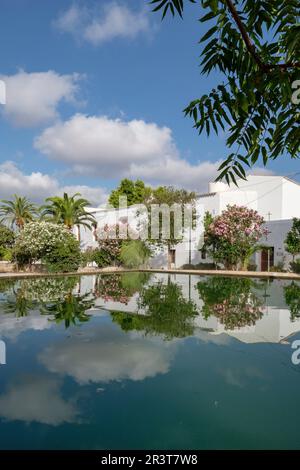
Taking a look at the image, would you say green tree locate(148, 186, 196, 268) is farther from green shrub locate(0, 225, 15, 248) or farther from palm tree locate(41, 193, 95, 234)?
green shrub locate(0, 225, 15, 248)

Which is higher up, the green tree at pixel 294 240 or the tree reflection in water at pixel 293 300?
the green tree at pixel 294 240

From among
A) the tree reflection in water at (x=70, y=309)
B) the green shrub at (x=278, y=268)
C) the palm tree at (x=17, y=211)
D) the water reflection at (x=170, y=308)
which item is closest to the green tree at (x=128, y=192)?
the palm tree at (x=17, y=211)

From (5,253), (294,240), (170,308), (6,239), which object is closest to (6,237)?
(6,239)

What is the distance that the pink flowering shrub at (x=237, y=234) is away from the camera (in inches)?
1016

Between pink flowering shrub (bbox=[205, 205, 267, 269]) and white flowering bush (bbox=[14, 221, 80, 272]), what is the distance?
10.1 metres

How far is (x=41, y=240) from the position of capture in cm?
2508

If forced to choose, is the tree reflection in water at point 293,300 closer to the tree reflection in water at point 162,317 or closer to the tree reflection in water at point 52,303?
the tree reflection in water at point 162,317

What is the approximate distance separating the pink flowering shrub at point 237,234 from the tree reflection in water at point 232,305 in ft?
30.9

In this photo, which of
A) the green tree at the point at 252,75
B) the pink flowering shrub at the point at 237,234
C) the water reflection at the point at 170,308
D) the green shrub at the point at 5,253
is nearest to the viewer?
the green tree at the point at 252,75

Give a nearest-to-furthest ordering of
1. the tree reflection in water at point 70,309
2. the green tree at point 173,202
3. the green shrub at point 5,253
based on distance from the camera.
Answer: the tree reflection in water at point 70,309, the green tree at point 173,202, the green shrub at point 5,253

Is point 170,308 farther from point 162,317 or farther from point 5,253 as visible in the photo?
point 5,253

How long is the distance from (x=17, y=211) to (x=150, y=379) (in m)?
31.5

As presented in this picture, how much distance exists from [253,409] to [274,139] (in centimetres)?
352

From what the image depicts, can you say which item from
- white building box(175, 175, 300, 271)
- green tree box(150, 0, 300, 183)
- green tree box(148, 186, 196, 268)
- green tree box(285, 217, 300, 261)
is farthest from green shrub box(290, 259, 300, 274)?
green tree box(150, 0, 300, 183)
